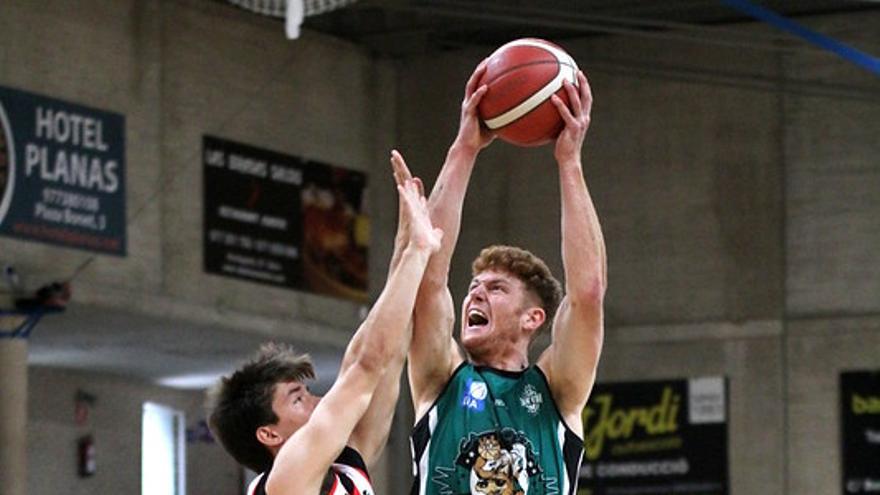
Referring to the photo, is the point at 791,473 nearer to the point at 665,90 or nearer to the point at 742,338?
the point at 742,338

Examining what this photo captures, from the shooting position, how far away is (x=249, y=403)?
6812 millimetres

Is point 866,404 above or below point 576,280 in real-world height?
above

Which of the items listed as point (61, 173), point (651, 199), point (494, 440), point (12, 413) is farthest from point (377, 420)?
point (651, 199)

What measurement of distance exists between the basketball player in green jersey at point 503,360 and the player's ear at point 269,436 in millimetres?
438

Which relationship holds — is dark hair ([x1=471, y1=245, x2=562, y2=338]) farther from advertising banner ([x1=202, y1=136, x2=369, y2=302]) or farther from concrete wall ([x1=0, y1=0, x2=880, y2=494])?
advertising banner ([x1=202, y1=136, x2=369, y2=302])

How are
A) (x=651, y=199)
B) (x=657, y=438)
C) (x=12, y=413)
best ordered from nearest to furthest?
(x=12, y=413) → (x=657, y=438) → (x=651, y=199)

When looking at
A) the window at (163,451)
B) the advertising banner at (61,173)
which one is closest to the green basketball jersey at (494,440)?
the advertising banner at (61,173)

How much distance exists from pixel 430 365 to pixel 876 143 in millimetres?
13808

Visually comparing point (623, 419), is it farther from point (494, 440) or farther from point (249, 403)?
point (249, 403)

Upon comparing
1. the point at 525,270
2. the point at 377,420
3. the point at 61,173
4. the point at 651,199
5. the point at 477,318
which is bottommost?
the point at 377,420

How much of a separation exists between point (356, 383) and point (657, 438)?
46.7ft

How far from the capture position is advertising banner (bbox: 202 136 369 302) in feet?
62.8

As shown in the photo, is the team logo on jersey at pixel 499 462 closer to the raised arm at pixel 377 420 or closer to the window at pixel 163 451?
the raised arm at pixel 377 420

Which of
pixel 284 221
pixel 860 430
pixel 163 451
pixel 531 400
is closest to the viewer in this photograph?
pixel 531 400
